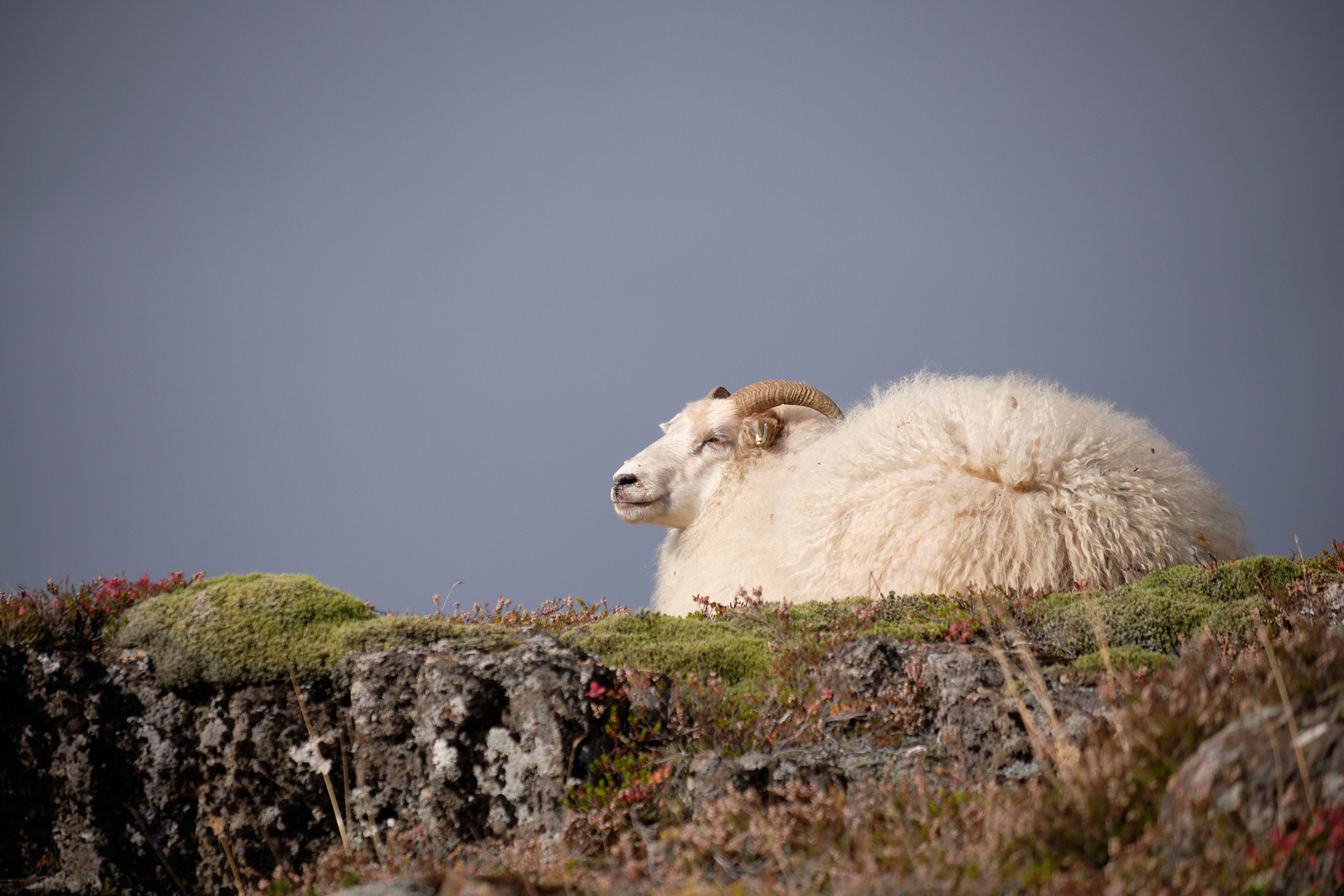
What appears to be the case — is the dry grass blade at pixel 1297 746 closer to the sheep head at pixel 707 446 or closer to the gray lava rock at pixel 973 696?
the gray lava rock at pixel 973 696

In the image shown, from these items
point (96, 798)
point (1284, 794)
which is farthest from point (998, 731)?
point (96, 798)

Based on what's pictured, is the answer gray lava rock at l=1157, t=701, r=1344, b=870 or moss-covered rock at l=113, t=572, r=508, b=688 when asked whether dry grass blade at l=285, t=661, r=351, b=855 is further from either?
gray lava rock at l=1157, t=701, r=1344, b=870

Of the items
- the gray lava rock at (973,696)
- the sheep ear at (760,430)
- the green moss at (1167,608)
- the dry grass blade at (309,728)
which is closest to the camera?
the gray lava rock at (973,696)

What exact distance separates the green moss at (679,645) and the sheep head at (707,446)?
3.71 metres

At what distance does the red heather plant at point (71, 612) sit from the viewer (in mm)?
4594

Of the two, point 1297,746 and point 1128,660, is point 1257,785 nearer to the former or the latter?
point 1297,746

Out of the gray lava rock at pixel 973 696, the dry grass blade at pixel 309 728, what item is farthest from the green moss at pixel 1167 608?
the dry grass blade at pixel 309 728

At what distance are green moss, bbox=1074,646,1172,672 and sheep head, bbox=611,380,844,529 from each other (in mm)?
5281

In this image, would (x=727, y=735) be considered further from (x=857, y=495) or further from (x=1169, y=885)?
(x=857, y=495)

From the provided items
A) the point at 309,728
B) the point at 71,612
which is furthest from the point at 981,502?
the point at 71,612

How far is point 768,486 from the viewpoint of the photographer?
9141 millimetres

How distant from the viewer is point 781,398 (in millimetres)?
9586

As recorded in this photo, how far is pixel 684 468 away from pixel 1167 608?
5.47 m

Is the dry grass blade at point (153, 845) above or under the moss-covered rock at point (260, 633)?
under
